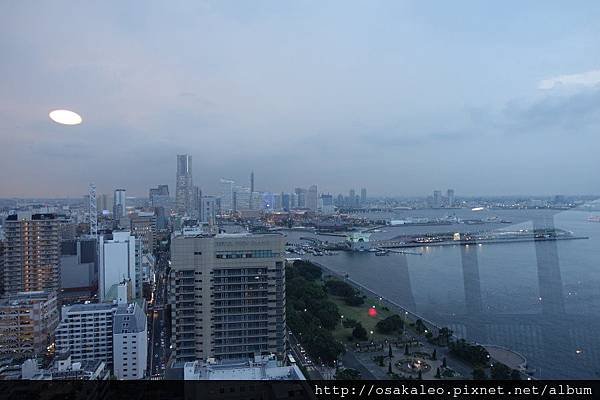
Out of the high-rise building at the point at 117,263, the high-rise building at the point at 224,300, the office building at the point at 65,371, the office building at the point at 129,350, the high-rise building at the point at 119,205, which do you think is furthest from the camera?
the high-rise building at the point at 117,263

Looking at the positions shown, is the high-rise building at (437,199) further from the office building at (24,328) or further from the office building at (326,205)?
the office building at (24,328)

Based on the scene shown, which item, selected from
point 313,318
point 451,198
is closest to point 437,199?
point 451,198

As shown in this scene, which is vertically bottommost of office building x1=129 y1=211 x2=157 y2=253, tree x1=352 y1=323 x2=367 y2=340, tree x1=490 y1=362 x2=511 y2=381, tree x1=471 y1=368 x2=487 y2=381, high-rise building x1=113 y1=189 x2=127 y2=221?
tree x1=352 y1=323 x2=367 y2=340

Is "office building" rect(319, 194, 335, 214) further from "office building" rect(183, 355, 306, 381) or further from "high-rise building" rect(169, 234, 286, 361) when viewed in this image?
"office building" rect(183, 355, 306, 381)

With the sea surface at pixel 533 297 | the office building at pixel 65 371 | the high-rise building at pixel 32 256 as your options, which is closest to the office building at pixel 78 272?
the high-rise building at pixel 32 256

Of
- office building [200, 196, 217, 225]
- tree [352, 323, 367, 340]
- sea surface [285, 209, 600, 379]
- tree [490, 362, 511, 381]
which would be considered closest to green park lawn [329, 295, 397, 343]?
tree [352, 323, 367, 340]

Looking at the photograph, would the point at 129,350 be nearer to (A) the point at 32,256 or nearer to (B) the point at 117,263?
(B) the point at 117,263

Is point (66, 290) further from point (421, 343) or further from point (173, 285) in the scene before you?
point (421, 343)
